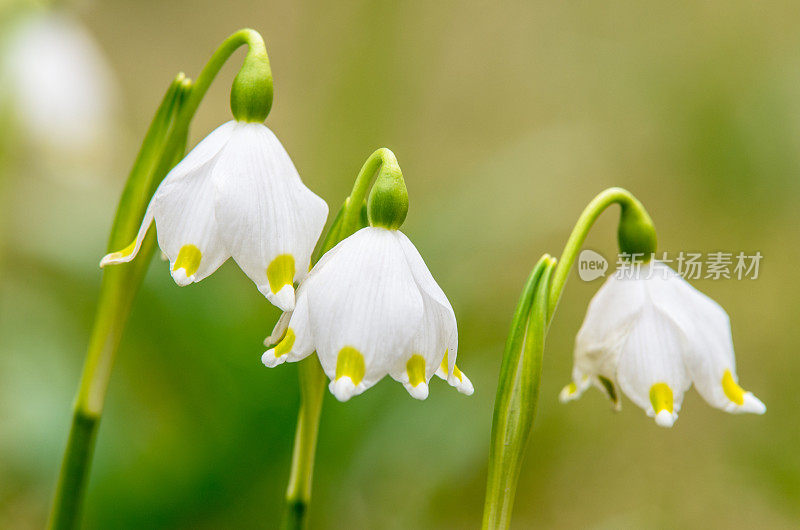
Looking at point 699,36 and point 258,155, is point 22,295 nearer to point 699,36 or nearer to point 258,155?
point 258,155

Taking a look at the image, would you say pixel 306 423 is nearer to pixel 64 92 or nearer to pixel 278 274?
pixel 278 274

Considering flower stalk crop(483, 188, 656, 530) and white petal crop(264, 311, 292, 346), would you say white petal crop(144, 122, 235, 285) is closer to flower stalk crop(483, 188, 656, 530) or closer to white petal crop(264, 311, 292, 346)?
white petal crop(264, 311, 292, 346)

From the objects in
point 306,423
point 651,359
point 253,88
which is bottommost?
point 306,423

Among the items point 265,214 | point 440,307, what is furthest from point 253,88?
point 440,307

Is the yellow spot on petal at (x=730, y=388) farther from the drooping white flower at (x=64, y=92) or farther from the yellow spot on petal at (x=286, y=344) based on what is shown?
the drooping white flower at (x=64, y=92)

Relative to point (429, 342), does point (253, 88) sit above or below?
above

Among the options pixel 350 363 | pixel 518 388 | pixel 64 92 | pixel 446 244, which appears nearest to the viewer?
pixel 350 363
